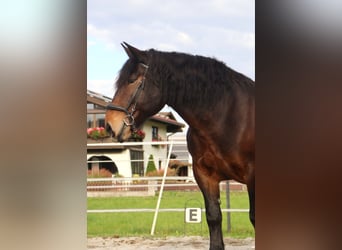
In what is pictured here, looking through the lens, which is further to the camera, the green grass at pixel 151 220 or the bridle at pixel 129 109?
the green grass at pixel 151 220

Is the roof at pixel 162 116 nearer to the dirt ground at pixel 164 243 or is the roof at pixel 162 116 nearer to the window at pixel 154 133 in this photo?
the window at pixel 154 133

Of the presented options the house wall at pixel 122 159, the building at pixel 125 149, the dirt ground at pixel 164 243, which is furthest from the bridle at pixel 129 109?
the house wall at pixel 122 159

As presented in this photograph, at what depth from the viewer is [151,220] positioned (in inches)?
176

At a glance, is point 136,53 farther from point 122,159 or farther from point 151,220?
point 122,159

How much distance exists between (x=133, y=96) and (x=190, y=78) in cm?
37

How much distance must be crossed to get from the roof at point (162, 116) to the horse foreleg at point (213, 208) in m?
2.83

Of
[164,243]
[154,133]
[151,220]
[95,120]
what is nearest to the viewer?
[164,243]

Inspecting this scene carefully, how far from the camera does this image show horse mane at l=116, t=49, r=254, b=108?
2.81 metres

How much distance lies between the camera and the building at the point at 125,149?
195 inches

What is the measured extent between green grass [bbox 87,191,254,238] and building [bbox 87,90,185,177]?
319mm

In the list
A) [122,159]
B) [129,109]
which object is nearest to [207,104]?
[129,109]

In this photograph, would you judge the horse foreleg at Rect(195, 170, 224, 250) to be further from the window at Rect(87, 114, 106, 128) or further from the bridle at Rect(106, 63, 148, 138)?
the window at Rect(87, 114, 106, 128)

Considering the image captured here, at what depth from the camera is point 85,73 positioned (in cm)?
156
